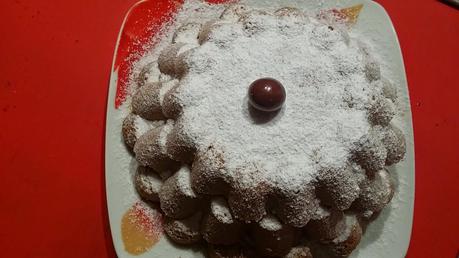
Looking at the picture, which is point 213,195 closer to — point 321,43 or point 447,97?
point 321,43

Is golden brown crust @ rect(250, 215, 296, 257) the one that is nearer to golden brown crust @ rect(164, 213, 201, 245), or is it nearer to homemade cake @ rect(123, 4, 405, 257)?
homemade cake @ rect(123, 4, 405, 257)

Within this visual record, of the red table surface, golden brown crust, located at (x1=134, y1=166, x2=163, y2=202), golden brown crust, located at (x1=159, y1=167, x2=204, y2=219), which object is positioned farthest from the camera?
the red table surface

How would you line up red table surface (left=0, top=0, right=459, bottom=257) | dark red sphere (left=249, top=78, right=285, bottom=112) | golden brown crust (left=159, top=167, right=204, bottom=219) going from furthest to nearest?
red table surface (left=0, top=0, right=459, bottom=257), golden brown crust (left=159, top=167, right=204, bottom=219), dark red sphere (left=249, top=78, right=285, bottom=112)

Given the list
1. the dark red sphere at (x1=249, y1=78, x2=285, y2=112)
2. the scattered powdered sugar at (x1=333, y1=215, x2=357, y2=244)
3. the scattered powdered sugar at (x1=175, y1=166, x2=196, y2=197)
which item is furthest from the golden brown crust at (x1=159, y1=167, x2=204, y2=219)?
the scattered powdered sugar at (x1=333, y1=215, x2=357, y2=244)

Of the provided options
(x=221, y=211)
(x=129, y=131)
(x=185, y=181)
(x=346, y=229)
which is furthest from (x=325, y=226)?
(x=129, y=131)

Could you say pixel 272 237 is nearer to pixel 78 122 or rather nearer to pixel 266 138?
pixel 266 138

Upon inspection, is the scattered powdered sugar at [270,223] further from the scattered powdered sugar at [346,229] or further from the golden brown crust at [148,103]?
the golden brown crust at [148,103]

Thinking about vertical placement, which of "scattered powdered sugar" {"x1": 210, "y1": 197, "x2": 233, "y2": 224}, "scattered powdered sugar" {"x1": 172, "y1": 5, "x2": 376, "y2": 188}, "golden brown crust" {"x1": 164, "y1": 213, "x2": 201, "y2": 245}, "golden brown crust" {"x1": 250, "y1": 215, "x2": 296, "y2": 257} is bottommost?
"golden brown crust" {"x1": 164, "y1": 213, "x2": 201, "y2": 245}
